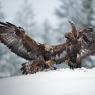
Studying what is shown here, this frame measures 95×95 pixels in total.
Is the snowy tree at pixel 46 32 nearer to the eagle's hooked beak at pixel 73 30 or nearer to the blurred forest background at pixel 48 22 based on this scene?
the blurred forest background at pixel 48 22

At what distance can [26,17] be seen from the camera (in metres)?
2.40

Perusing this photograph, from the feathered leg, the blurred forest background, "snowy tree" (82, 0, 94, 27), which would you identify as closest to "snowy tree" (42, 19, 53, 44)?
the blurred forest background

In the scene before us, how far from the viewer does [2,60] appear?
236cm

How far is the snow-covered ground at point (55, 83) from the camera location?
2.26 meters

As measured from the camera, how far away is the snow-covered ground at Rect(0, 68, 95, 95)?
2.26 meters

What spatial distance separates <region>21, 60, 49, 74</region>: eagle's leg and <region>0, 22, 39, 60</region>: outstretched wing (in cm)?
4

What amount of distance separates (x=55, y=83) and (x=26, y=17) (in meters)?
0.46

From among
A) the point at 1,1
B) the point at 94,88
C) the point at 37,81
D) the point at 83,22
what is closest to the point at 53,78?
the point at 37,81

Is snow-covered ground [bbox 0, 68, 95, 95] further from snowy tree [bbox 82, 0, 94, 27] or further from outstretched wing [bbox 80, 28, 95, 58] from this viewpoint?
snowy tree [bbox 82, 0, 94, 27]

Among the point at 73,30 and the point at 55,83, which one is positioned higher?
the point at 73,30

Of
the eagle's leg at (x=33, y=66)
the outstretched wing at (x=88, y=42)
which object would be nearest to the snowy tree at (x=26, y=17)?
the eagle's leg at (x=33, y=66)

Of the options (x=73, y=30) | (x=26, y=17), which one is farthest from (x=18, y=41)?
(x=73, y=30)

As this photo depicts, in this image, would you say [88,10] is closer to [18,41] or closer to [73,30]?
[73,30]

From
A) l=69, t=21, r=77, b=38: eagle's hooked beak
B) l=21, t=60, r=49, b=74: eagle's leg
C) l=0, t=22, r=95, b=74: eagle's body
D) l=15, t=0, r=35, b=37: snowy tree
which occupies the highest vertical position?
l=15, t=0, r=35, b=37: snowy tree
